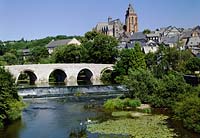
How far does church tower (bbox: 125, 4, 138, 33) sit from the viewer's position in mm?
120312

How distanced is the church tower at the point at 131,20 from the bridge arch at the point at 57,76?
55176 millimetres

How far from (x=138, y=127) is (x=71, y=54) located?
157 feet

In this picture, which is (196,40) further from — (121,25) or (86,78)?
(121,25)

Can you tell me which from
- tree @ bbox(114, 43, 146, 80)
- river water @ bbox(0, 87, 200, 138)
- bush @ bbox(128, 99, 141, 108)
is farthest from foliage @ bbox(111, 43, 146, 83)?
bush @ bbox(128, 99, 141, 108)

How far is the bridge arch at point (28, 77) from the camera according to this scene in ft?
204

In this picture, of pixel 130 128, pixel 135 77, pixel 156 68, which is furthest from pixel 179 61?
pixel 130 128

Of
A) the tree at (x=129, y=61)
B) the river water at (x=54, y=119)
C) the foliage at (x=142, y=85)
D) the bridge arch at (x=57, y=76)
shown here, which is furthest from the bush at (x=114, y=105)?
the bridge arch at (x=57, y=76)

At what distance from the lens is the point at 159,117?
3041 centimetres

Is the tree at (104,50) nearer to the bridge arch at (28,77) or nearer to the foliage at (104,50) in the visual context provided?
the foliage at (104,50)

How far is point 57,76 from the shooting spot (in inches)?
2719

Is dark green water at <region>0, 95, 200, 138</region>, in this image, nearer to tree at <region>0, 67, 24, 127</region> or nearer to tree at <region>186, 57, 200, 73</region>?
tree at <region>0, 67, 24, 127</region>

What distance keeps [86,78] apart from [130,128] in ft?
142

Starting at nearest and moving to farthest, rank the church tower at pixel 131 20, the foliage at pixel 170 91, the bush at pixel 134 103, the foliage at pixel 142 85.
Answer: the foliage at pixel 170 91 < the bush at pixel 134 103 < the foliage at pixel 142 85 < the church tower at pixel 131 20

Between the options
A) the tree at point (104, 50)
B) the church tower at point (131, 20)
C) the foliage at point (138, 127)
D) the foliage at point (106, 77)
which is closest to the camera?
the foliage at point (138, 127)
